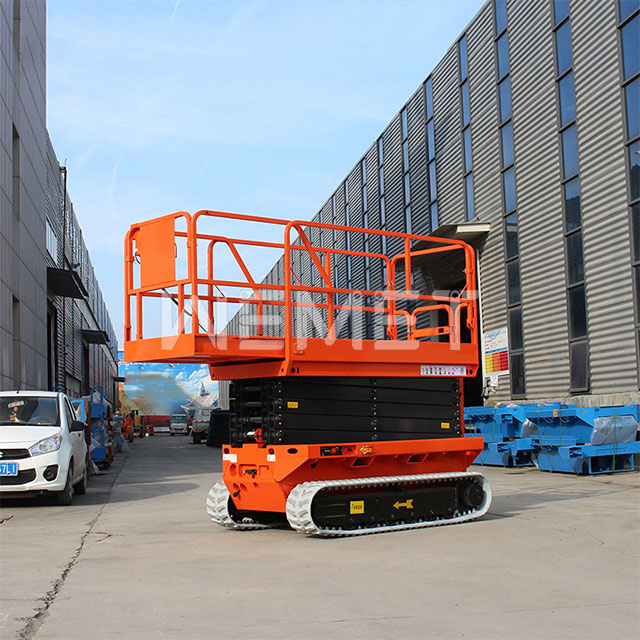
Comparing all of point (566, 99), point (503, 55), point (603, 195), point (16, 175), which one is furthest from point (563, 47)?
point (16, 175)

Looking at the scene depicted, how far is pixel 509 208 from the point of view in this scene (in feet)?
76.6

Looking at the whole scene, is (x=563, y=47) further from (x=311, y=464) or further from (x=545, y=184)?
(x=311, y=464)

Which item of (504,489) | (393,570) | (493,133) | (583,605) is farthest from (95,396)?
(583,605)

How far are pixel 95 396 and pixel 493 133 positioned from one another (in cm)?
1405

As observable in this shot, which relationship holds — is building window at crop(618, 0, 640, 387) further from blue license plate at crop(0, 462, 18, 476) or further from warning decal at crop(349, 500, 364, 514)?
blue license plate at crop(0, 462, 18, 476)

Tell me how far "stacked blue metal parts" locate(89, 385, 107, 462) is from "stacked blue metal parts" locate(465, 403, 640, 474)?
31.8 feet

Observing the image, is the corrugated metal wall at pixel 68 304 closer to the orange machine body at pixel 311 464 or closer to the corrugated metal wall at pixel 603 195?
the corrugated metal wall at pixel 603 195

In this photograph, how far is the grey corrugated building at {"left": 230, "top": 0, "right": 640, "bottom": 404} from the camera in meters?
18.0

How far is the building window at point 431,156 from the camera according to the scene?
93.4ft

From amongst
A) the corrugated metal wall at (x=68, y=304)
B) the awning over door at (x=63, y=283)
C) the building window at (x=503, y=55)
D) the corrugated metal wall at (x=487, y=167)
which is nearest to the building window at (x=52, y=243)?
A: the corrugated metal wall at (x=68, y=304)

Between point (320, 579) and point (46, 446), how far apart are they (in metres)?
6.76

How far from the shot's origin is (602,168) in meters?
18.7

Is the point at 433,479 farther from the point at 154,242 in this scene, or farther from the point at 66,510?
the point at 66,510

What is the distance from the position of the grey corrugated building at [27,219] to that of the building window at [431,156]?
45.0 feet
